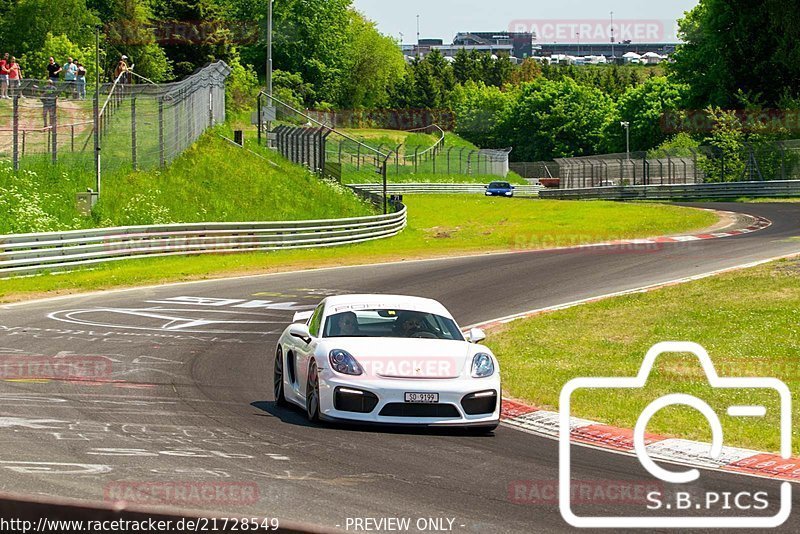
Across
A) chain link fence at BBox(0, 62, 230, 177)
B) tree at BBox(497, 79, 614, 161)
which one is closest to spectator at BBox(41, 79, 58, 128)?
chain link fence at BBox(0, 62, 230, 177)

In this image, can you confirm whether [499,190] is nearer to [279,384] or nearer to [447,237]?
[447,237]

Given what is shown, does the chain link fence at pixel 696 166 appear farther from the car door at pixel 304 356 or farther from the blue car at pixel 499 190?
the car door at pixel 304 356

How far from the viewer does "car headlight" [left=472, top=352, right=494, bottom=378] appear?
12920mm

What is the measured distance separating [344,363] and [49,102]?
2940cm

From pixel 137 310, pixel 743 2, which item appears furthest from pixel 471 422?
pixel 743 2

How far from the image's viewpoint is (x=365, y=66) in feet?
508

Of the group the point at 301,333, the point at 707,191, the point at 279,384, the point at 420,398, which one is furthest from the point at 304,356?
the point at 707,191

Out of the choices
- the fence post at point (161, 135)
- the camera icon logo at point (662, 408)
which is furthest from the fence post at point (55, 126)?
the camera icon logo at point (662, 408)

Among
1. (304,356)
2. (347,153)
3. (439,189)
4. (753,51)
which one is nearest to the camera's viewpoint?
(304,356)

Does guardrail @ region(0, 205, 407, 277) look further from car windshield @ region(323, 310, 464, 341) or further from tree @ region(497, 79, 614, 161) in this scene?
tree @ region(497, 79, 614, 161)

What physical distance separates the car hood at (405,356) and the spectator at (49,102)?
2851cm

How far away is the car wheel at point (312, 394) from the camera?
497 inches

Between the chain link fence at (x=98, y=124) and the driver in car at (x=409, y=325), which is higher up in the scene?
Answer: the chain link fence at (x=98, y=124)

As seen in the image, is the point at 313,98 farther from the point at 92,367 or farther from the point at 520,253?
the point at 92,367
